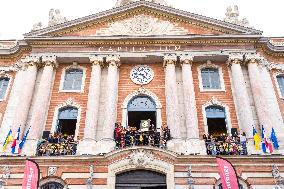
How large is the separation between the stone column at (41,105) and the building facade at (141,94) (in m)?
0.07

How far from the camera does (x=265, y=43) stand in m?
27.4

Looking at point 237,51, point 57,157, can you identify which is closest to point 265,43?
point 237,51

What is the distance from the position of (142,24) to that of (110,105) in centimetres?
710

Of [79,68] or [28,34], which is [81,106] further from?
[28,34]

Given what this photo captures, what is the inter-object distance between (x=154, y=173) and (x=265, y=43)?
12492mm

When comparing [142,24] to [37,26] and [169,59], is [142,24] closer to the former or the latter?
[169,59]

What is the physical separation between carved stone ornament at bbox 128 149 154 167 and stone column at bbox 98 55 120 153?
162 cm

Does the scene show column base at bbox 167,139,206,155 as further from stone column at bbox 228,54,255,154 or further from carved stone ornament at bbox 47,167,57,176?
carved stone ornament at bbox 47,167,57,176

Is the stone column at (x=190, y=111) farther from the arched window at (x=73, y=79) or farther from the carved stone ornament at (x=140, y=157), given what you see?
the arched window at (x=73, y=79)

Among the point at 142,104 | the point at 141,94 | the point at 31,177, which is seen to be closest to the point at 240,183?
the point at 142,104

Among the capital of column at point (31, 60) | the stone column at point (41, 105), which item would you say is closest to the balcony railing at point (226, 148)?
the stone column at point (41, 105)

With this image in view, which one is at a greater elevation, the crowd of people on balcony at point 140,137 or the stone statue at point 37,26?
the stone statue at point 37,26

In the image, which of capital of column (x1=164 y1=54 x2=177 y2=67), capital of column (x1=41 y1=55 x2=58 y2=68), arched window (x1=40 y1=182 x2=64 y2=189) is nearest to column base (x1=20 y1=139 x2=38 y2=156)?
arched window (x1=40 y1=182 x2=64 y2=189)

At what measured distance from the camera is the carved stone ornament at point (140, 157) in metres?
21.1
